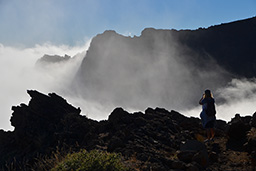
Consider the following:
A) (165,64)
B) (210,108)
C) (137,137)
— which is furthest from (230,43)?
(137,137)

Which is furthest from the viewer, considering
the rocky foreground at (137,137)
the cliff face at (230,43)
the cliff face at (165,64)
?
the cliff face at (165,64)

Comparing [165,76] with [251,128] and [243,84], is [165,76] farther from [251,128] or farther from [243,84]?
[251,128]

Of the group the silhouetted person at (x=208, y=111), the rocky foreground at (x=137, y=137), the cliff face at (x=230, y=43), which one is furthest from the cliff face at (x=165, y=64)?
the silhouetted person at (x=208, y=111)

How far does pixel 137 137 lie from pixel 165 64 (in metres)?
120

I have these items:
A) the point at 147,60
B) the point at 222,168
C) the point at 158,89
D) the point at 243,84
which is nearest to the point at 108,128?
the point at 222,168

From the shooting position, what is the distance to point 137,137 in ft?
39.9

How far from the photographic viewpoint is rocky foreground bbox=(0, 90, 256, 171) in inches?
344

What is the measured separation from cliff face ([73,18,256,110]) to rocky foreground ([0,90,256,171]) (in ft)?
280

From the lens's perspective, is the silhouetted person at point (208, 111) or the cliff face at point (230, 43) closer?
the silhouetted person at point (208, 111)

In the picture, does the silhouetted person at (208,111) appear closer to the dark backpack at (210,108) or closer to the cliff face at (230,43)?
the dark backpack at (210,108)

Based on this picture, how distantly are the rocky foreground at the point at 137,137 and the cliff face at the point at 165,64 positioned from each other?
8547 cm

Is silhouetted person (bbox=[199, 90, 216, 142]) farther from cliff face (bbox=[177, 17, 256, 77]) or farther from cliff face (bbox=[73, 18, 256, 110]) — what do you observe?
cliff face (bbox=[73, 18, 256, 110])

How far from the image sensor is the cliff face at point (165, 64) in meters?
102

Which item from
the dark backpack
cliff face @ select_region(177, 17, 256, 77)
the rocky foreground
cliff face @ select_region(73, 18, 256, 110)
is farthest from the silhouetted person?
cliff face @ select_region(73, 18, 256, 110)
